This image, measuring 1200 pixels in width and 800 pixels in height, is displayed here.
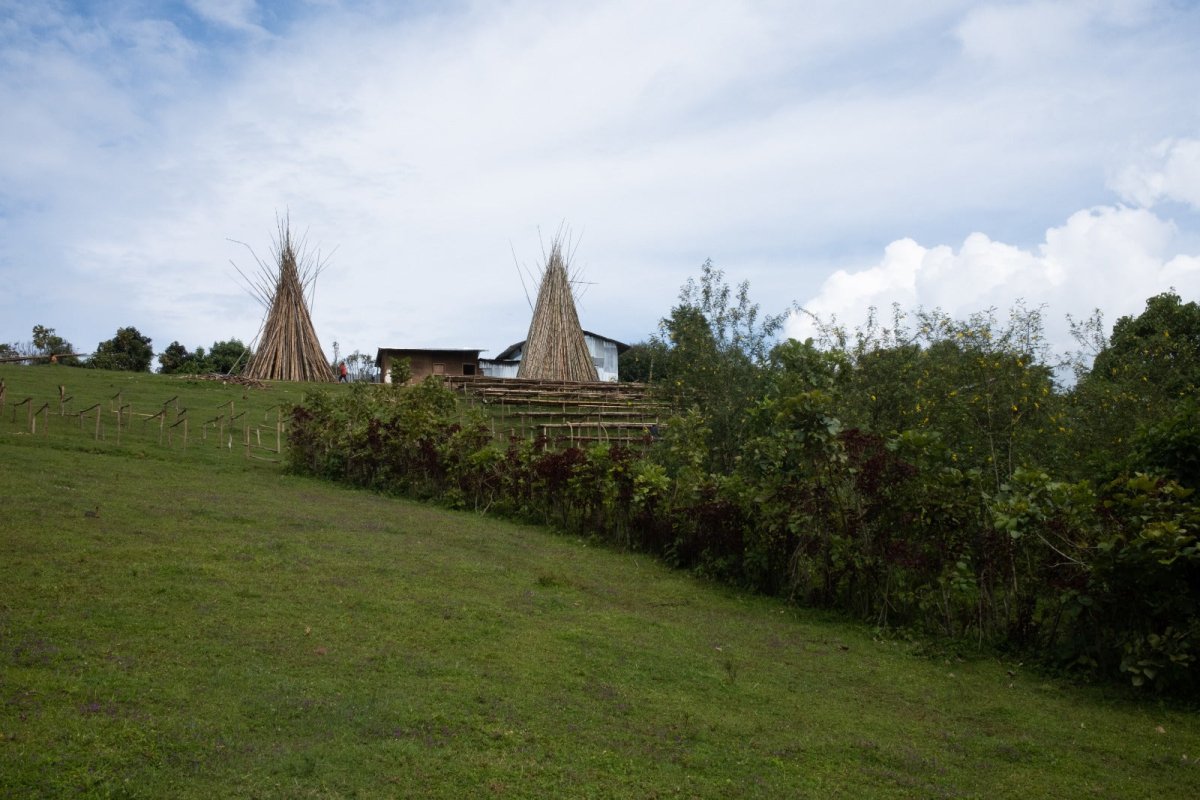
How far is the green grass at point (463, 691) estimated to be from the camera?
4156 mm

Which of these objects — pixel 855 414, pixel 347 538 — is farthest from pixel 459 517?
pixel 855 414

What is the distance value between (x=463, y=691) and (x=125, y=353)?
3608 centimetres

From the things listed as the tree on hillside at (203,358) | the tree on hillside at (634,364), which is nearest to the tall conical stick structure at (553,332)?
the tree on hillside at (634,364)

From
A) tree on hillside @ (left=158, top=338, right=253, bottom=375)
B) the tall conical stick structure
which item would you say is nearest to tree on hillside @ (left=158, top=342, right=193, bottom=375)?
→ tree on hillside @ (left=158, top=338, right=253, bottom=375)

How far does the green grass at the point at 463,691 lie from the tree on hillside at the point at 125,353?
2940 centimetres

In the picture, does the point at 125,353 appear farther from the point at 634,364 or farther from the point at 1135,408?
the point at 1135,408

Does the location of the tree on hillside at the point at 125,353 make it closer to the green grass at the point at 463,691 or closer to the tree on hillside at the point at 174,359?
the tree on hillside at the point at 174,359

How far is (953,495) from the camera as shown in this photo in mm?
7297

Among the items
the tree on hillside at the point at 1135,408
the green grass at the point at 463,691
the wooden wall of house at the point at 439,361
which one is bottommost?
the green grass at the point at 463,691

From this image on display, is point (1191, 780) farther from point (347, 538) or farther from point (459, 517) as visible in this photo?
point (459, 517)

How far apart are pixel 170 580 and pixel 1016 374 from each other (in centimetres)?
878

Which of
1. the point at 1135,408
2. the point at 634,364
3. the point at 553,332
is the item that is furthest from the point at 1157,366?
the point at 634,364

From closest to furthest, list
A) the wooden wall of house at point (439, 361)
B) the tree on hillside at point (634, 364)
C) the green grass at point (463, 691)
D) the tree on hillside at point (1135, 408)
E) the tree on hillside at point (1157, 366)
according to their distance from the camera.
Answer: the green grass at point (463, 691) → the tree on hillside at point (1135, 408) → the tree on hillside at point (1157, 366) → the wooden wall of house at point (439, 361) → the tree on hillside at point (634, 364)

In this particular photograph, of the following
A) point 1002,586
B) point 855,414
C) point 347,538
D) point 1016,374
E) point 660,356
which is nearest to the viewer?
point 1002,586
